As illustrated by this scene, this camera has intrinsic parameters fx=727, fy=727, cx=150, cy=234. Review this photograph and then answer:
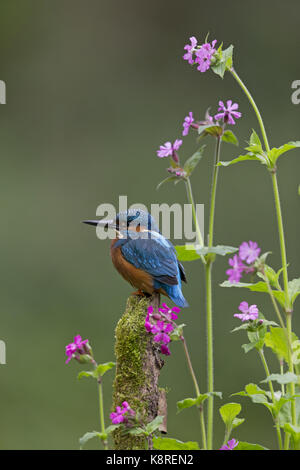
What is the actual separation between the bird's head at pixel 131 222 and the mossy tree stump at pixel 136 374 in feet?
1.62

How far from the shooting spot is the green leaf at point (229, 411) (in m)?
1.50

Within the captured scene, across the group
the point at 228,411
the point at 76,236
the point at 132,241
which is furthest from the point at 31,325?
the point at 228,411

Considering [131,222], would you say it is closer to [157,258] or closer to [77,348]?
[157,258]

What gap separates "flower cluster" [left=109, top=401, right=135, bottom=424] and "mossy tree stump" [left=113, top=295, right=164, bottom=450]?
0.21 feet

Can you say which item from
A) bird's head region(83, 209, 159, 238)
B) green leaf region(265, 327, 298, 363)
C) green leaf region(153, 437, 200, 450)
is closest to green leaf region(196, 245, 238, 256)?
green leaf region(265, 327, 298, 363)

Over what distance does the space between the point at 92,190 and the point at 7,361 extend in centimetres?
140

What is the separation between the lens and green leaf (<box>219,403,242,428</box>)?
1.50 meters

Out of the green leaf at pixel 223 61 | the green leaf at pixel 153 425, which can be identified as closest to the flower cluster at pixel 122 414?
the green leaf at pixel 153 425

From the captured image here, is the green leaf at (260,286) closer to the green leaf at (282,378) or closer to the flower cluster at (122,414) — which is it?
the green leaf at (282,378)

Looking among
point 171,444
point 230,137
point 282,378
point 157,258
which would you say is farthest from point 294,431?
point 157,258

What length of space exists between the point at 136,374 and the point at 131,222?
70cm

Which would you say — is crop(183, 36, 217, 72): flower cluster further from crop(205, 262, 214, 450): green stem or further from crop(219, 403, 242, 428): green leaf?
crop(219, 403, 242, 428): green leaf

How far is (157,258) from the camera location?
2.15 metres

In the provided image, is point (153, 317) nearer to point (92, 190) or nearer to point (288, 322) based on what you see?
point (288, 322)
